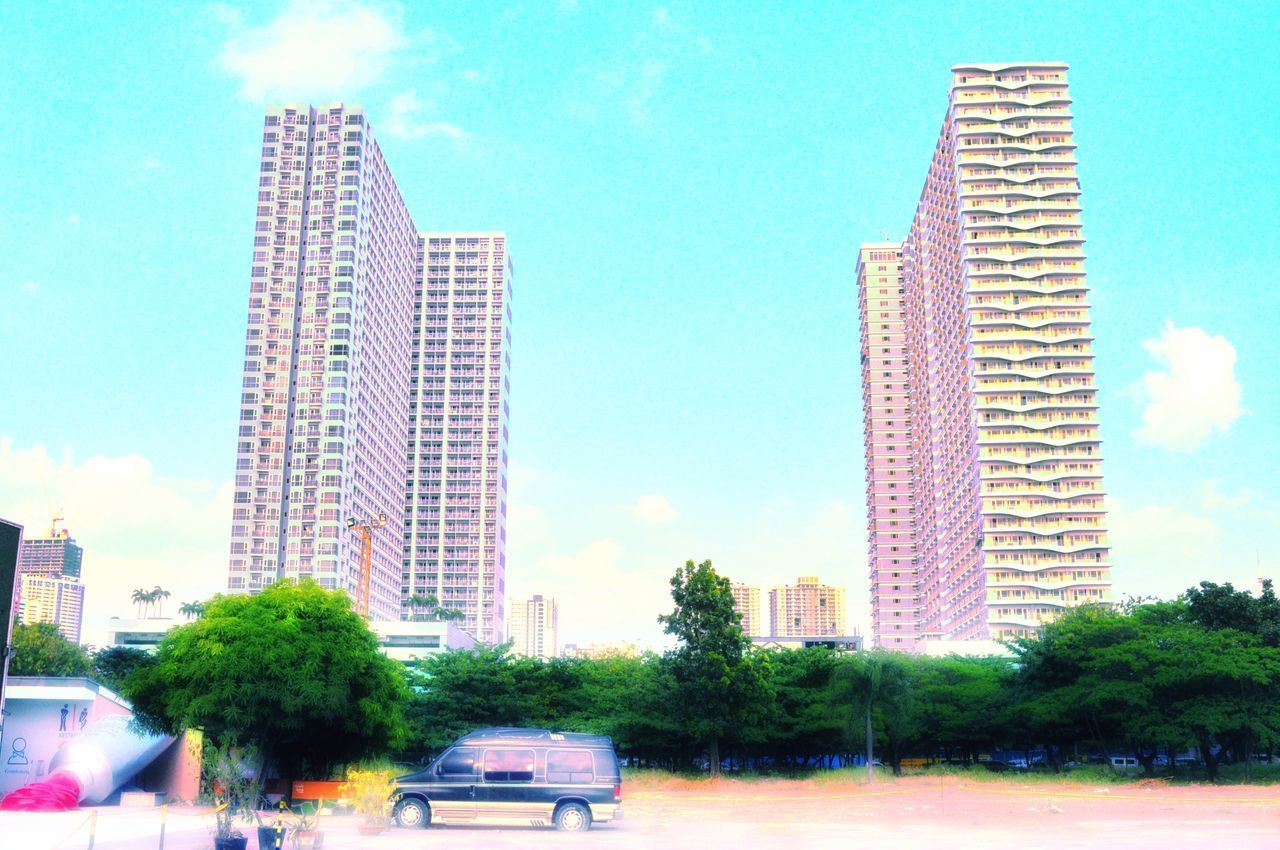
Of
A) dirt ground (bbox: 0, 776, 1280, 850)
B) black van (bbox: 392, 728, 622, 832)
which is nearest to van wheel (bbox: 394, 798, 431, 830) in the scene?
black van (bbox: 392, 728, 622, 832)

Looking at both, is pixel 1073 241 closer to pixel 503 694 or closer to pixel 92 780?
pixel 503 694

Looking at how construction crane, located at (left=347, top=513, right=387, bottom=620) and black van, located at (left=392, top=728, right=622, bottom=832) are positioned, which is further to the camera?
construction crane, located at (left=347, top=513, right=387, bottom=620)

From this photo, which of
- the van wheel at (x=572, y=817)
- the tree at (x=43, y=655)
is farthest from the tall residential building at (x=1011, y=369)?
the van wheel at (x=572, y=817)

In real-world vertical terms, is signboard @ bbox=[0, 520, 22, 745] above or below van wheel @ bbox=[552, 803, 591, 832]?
above

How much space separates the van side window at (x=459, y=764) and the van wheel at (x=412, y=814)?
3.04ft

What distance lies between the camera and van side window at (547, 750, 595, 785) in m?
29.8

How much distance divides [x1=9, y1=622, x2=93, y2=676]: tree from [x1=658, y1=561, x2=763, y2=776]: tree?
50700 millimetres

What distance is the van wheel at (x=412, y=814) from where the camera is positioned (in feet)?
96.3

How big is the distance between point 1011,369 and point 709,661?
112144 mm

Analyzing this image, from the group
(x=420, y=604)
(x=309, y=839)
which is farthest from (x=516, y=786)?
(x=420, y=604)

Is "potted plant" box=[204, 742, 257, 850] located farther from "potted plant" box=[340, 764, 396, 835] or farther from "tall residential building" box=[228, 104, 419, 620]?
"tall residential building" box=[228, 104, 419, 620]

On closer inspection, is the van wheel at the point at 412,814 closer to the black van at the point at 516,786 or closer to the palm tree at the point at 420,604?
the black van at the point at 516,786

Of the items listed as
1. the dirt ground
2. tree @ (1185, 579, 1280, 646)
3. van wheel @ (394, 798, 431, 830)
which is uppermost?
tree @ (1185, 579, 1280, 646)

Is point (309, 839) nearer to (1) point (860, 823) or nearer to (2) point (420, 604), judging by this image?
(1) point (860, 823)
